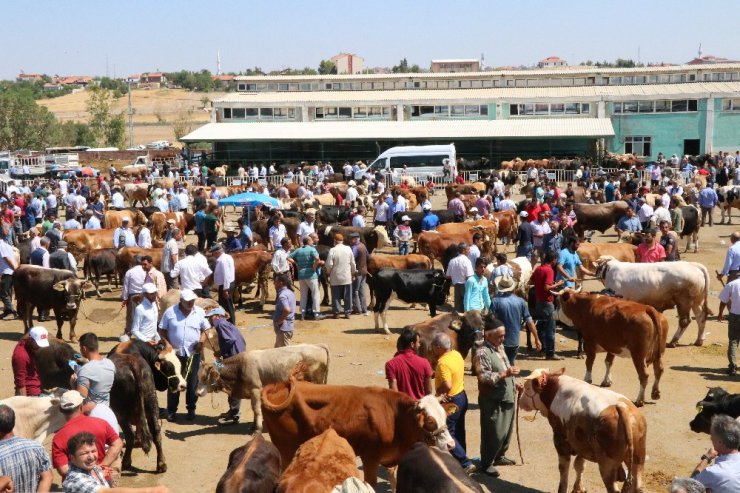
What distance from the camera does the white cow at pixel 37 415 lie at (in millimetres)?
8188

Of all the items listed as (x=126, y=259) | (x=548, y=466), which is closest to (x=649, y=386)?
(x=548, y=466)

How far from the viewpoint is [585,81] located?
5119 centimetres

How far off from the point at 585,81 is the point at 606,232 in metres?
27.9

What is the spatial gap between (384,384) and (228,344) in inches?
101

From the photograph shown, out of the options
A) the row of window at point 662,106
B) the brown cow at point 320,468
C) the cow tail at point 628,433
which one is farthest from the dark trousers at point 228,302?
the row of window at point 662,106

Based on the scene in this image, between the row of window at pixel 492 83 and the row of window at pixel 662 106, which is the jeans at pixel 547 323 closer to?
the row of window at pixel 662 106

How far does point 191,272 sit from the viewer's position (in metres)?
14.2

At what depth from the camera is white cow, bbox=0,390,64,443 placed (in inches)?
322

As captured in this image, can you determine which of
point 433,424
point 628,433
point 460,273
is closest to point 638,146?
point 460,273

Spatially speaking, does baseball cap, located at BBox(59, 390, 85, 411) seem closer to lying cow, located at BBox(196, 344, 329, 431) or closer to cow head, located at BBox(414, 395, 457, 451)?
lying cow, located at BBox(196, 344, 329, 431)

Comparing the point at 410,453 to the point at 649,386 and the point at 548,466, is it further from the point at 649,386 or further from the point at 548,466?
the point at 649,386

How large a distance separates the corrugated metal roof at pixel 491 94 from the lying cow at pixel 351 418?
41634 mm

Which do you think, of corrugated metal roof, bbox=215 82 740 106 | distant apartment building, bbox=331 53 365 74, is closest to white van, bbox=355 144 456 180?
corrugated metal roof, bbox=215 82 740 106

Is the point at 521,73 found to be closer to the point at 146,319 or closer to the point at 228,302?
the point at 228,302
